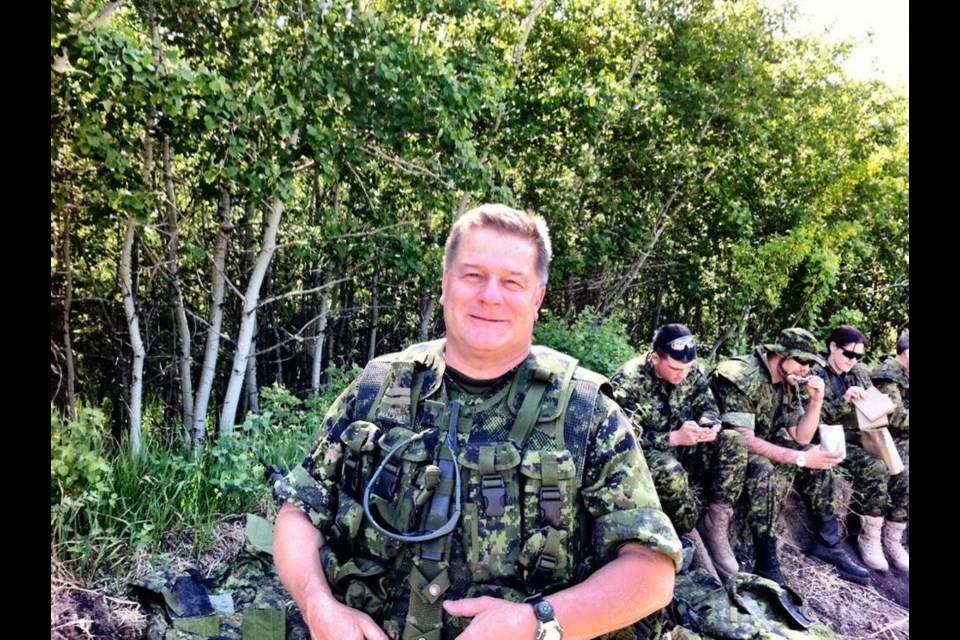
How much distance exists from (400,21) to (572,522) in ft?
14.3

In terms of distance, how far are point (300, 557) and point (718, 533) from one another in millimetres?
3275

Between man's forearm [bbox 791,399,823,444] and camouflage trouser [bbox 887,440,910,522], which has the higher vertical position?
man's forearm [bbox 791,399,823,444]

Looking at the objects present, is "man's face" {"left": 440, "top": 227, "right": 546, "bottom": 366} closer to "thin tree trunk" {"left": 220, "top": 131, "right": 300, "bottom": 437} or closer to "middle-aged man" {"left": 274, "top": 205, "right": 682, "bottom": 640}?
"middle-aged man" {"left": 274, "top": 205, "right": 682, "bottom": 640}

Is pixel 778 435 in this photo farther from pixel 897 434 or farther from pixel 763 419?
pixel 897 434

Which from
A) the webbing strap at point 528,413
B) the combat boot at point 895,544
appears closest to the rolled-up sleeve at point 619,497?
the webbing strap at point 528,413

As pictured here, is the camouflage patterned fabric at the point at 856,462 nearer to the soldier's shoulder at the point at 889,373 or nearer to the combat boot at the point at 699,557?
the soldier's shoulder at the point at 889,373

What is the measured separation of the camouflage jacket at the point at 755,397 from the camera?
450 centimetres

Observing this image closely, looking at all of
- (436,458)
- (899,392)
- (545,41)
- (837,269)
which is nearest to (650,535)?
(436,458)

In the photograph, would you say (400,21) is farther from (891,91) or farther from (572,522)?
(891,91)

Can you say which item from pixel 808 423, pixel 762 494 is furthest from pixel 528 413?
pixel 808 423

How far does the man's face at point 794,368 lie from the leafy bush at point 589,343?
66.5 inches

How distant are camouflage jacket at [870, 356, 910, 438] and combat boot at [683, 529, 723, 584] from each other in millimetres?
2350

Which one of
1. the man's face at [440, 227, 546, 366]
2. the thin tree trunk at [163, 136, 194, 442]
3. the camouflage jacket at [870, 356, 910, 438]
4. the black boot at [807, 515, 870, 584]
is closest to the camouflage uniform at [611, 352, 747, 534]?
the black boot at [807, 515, 870, 584]

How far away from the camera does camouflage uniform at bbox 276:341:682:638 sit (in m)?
1.71
